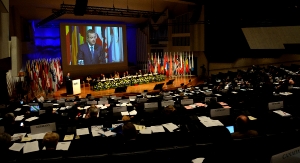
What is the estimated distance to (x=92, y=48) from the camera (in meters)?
19.5

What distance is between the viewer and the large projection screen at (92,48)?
18350 mm

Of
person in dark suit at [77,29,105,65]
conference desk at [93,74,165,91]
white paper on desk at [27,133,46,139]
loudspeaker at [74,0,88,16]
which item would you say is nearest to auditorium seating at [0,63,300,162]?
white paper on desk at [27,133,46,139]

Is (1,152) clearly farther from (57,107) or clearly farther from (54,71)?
(54,71)

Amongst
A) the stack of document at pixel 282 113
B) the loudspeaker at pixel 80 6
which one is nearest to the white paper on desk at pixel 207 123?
the stack of document at pixel 282 113

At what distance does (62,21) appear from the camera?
18.8 meters

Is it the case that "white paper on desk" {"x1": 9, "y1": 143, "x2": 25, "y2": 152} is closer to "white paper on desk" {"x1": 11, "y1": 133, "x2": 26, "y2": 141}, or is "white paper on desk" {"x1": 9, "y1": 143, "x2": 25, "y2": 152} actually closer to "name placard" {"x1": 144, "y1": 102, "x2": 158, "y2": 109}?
"white paper on desk" {"x1": 11, "y1": 133, "x2": 26, "y2": 141}

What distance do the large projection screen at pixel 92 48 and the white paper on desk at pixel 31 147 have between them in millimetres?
14438

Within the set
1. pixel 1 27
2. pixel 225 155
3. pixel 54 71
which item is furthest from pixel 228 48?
pixel 225 155

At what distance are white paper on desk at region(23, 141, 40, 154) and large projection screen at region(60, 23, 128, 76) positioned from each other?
14.4m

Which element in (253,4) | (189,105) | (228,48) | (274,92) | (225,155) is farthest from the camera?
(228,48)

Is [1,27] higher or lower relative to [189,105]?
higher

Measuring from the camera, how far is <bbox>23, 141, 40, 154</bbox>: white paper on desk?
435 centimetres

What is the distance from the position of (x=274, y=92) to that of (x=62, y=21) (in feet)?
50.6

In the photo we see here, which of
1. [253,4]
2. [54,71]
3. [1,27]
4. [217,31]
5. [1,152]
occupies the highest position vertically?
[253,4]
